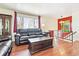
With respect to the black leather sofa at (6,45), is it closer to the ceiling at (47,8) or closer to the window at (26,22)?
the window at (26,22)

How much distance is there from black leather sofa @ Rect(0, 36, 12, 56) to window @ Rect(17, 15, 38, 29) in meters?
0.38

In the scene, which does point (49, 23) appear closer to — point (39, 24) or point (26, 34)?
point (39, 24)

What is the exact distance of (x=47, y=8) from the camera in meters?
1.99

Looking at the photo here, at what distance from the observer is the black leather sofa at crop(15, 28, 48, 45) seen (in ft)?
6.89

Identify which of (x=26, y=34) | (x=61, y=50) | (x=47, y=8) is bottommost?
(x=61, y=50)

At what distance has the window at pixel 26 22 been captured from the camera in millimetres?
1997

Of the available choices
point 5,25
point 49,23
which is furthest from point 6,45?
point 49,23

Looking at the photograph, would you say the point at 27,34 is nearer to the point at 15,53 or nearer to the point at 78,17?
the point at 15,53

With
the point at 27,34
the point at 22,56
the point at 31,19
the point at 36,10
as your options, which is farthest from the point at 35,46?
the point at 36,10

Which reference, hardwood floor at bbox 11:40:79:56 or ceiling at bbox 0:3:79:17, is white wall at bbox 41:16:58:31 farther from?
hardwood floor at bbox 11:40:79:56

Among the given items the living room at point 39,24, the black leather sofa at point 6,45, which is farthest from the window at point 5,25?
the black leather sofa at point 6,45

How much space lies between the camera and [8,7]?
1.84 metres

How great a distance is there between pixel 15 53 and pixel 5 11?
0.94 m

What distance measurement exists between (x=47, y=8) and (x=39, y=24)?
16.2 inches
